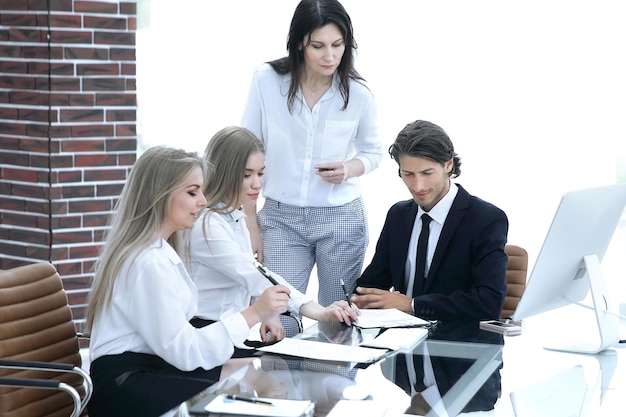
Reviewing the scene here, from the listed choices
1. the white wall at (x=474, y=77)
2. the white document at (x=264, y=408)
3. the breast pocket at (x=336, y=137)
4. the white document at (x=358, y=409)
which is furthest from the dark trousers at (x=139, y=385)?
the white wall at (x=474, y=77)

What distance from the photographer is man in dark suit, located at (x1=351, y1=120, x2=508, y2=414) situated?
2.97 meters

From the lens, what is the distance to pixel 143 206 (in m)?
2.61

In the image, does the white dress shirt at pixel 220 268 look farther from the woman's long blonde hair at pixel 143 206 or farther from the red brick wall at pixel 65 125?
the red brick wall at pixel 65 125

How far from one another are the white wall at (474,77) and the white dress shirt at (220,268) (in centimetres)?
357

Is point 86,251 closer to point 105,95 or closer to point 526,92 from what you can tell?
point 105,95

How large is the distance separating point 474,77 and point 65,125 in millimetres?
3463

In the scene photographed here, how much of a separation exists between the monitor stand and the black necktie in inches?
21.3

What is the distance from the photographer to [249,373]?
7.34ft

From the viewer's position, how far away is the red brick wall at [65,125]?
3.96m

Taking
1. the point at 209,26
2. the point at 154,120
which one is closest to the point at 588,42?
the point at 209,26

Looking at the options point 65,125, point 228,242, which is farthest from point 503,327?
point 65,125

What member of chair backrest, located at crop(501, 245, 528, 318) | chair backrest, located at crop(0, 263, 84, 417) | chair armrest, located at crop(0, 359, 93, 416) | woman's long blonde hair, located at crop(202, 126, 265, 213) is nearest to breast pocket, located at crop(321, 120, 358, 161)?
woman's long blonde hair, located at crop(202, 126, 265, 213)

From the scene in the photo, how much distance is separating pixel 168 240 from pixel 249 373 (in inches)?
27.3

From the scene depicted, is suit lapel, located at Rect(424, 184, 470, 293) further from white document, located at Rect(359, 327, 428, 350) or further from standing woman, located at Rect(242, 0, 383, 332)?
standing woman, located at Rect(242, 0, 383, 332)
